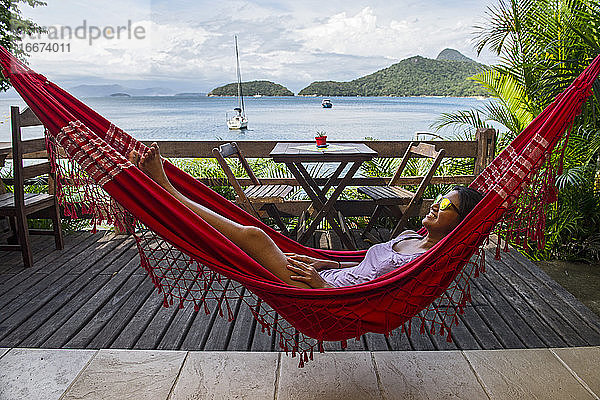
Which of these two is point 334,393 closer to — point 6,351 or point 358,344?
point 358,344

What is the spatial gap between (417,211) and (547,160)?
6.62 ft

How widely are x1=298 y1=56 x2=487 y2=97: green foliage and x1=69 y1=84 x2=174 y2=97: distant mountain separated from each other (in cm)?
1282

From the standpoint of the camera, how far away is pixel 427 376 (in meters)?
1.92

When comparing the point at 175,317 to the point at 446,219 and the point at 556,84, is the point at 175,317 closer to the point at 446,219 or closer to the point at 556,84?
the point at 446,219

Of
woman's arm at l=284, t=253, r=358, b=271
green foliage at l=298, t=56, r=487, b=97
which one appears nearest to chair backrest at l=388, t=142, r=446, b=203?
woman's arm at l=284, t=253, r=358, b=271

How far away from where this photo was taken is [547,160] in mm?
1902

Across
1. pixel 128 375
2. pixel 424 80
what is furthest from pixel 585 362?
pixel 424 80

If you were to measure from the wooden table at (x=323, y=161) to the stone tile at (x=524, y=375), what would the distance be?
5.16ft

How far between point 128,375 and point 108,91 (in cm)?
2940

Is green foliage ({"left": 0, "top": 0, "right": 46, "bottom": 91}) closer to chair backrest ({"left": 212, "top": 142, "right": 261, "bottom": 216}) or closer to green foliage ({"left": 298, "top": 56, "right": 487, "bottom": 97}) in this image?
chair backrest ({"left": 212, "top": 142, "right": 261, "bottom": 216})

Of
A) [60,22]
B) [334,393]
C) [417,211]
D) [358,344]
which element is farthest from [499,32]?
[60,22]

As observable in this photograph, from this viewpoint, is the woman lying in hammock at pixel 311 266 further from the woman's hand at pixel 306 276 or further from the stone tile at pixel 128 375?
the stone tile at pixel 128 375

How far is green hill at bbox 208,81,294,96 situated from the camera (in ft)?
95.4

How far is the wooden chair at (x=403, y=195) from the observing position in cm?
340
